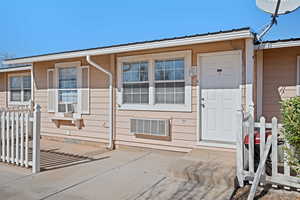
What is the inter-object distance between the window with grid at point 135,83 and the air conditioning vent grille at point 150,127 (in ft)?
1.79

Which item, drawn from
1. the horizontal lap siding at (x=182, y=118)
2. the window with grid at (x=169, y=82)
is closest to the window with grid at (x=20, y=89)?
the horizontal lap siding at (x=182, y=118)

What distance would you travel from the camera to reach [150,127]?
18.7ft

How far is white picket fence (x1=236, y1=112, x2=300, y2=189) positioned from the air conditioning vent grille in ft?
7.28

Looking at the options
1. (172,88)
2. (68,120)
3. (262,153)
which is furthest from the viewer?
(68,120)

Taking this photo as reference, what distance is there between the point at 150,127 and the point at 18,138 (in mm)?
2892

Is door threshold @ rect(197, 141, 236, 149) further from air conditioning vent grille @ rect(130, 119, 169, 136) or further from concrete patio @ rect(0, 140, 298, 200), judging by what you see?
air conditioning vent grille @ rect(130, 119, 169, 136)

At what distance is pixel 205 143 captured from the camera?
5102 mm

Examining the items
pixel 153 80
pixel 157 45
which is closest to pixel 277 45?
pixel 157 45

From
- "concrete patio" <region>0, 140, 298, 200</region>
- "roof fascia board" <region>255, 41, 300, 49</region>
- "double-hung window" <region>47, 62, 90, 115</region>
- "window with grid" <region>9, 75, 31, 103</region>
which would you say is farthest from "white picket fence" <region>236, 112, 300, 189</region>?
"window with grid" <region>9, 75, 31, 103</region>

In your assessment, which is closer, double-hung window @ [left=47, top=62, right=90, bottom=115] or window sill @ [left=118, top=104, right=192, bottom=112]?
window sill @ [left=118, top=104, right=192, bottom=112]

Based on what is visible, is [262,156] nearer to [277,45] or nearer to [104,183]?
[104,183]

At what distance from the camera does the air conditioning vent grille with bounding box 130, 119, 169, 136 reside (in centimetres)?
552

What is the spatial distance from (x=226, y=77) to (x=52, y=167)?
4115mm

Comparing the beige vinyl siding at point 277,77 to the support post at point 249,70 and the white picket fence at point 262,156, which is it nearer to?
the support post at point 249,70
